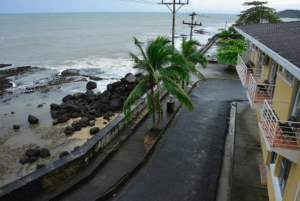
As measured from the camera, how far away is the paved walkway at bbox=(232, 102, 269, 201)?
7.94 metres

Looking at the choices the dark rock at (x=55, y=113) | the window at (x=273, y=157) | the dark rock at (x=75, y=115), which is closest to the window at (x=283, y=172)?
the window at (x=273, y=157)

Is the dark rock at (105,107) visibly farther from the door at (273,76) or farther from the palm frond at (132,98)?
the door at (273,76)

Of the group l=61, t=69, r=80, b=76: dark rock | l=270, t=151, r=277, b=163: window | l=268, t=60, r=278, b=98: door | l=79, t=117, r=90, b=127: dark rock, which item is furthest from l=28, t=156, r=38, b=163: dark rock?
l=61, t=69, r=80, b=76: dark rock

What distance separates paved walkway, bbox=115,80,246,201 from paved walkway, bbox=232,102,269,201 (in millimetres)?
732

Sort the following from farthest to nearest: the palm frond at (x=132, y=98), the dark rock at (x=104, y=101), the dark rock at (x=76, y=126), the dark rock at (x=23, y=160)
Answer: the dark rock at (x=104, y=101)
the dark rock at (x=76, y=126)
the dark rock at (x=23, y=160)
the palm frond at (x=132, y=98)

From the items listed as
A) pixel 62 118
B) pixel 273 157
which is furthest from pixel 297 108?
pixel 62 118

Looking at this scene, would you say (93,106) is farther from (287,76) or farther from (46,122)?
(287,76)

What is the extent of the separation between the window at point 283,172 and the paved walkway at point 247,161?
1.55 meters

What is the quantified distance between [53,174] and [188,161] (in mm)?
5449

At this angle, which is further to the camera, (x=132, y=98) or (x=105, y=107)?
(x=105, y=107)

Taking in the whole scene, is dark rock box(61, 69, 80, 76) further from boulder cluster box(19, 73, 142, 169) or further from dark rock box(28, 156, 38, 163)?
dark rock box(28, 156, 38, 163)

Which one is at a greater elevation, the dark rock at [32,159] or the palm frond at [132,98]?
the palm frond at [132,98]

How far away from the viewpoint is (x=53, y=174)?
7.51m

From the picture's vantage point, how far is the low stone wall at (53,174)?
21.9 ft
